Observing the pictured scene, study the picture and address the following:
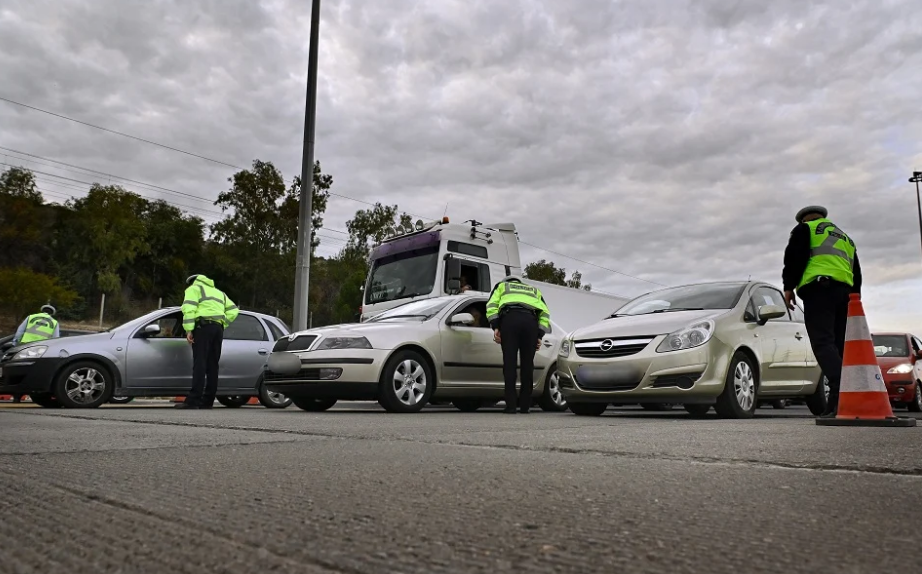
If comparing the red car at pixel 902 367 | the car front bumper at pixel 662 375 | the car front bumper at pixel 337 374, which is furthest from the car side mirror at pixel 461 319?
the red car at pixel 902 367

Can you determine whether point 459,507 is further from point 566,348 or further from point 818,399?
point 818,399

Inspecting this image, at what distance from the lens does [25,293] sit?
122ft

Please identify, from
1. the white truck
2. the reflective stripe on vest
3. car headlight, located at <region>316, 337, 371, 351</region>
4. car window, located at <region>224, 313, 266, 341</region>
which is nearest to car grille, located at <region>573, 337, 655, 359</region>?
the reflective stripe on vest

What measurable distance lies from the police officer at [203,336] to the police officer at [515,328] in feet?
11.5

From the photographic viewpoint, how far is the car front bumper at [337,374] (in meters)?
8.19

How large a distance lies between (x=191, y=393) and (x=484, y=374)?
145 inches

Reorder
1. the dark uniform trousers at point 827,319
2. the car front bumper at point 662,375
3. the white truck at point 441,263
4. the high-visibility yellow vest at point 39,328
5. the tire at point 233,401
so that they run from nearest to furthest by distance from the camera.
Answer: the dark uniform trousers at point 827,319, the car front bumper at point 662,375, the tire at point 233,401, the high-visibility yellow vest at point 39,328, the white truck at point 441,263

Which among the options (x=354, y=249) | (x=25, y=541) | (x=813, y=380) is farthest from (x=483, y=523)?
(x=354, y=249)

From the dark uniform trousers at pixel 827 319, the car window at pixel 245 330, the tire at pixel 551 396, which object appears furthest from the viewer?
the car window at pixel 245 330

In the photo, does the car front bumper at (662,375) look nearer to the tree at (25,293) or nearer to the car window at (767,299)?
the car window at (767,299)

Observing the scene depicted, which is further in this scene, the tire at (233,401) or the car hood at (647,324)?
the tire at (233,401)

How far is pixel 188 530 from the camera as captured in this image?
1.73 meters

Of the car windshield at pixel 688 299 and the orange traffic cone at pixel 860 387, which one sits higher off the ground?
the car windshield at pixel 688 299

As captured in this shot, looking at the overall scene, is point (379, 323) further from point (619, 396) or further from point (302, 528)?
point (302, 528)
